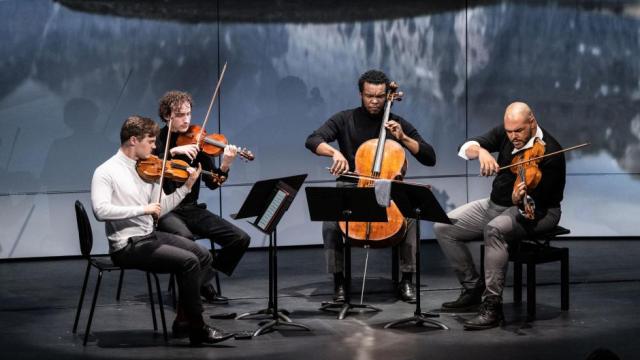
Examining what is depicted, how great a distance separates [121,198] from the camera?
15.0 feet

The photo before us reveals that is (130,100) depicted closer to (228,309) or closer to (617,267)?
(228,309)

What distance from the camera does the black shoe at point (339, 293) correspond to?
18.1 feet

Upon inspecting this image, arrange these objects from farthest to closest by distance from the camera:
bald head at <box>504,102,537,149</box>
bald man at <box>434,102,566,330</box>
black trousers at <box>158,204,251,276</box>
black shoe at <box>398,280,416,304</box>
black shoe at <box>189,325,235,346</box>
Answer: black shoe at <box>398,280,416,304</box> → black trousers at <box>158,204,251,276</box> → bald head at <box>504,102,537,149</box> → bald man at <box>434,102,566,330</box> → black shoe at <box>189,325,235,346</box>

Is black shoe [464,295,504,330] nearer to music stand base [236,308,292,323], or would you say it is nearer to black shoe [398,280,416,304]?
black shoe [398,280,416,304]

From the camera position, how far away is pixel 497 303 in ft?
16.2

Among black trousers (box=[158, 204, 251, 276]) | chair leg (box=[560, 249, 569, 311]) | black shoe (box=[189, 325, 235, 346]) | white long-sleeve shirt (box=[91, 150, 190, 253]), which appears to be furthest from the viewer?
black trousers (box=[158, 204, 251, 276])

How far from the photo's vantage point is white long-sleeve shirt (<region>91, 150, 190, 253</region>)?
14.6 ft

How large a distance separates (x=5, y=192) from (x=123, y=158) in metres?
2.92

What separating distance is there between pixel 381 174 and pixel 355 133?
2.11 ft

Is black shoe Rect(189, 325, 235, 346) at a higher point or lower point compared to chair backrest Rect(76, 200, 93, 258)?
lower

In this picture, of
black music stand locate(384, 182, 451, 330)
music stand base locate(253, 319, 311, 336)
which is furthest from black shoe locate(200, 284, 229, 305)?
black music stand locate(384, 182, 451, 330)

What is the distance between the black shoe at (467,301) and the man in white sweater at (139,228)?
1.39 meters

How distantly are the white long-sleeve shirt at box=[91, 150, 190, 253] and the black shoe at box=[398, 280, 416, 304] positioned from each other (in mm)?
1684

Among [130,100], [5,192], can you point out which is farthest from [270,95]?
[5,192]
